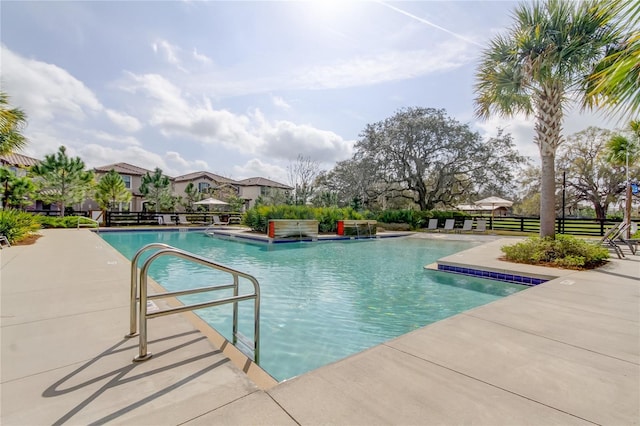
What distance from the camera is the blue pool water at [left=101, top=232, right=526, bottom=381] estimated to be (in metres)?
3.36

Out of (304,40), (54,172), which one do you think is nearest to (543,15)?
(304,40)

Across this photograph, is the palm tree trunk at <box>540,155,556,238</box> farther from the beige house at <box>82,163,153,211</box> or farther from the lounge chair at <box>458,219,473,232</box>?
the beige house at <box>82,163,153,211</box>

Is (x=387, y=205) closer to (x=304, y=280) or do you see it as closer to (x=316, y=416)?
(x=304, y=280)

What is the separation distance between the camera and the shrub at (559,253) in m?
6.07

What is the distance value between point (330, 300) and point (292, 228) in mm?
7930

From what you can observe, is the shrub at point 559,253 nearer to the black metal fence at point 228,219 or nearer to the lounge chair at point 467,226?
the black metal fence at point 228,219

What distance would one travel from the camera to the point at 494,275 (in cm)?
601

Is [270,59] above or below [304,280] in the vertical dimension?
above

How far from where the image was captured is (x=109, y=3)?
7152 mm

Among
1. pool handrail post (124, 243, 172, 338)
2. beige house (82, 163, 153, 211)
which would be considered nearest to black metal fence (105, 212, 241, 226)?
beige house (82, 163, 153, 211)

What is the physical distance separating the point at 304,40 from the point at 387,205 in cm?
1778

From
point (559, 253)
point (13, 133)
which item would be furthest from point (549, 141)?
point (13, 133)

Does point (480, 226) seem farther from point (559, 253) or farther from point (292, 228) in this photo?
point (559, 253)

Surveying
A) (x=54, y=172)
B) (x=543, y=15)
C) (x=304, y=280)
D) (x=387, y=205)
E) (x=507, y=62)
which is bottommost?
(x=304, y=280)
